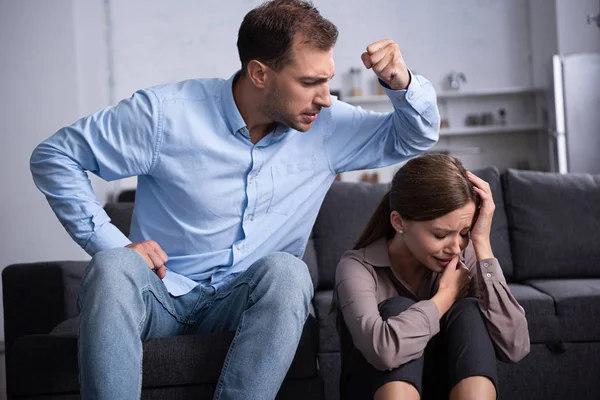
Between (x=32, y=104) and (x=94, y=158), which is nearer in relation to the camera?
(x=94, y=158)

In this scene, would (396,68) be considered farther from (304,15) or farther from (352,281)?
(352,281)

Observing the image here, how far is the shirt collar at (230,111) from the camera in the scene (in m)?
1.99

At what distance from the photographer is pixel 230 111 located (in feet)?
6.57

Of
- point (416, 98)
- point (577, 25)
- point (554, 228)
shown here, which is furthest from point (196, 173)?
point (577, 25)

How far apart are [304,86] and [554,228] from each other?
5.34 feet

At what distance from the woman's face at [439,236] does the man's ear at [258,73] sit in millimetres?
498

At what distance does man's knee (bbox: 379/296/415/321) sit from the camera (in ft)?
5.80

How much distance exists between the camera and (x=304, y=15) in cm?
193

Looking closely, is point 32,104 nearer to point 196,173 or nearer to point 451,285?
point 196,173

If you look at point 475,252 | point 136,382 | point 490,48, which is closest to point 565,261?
point 475,252

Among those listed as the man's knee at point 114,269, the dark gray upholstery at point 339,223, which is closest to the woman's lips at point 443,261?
the man's knee at point 114,269

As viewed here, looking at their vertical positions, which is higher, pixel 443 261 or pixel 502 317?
pixel 443 261

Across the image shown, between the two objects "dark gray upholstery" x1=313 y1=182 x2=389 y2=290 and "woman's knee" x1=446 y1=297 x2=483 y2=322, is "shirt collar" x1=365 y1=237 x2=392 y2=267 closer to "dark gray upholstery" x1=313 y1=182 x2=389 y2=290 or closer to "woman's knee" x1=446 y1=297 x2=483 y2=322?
"woman's knee" x1=446 y1=297 x2=483 y2=322

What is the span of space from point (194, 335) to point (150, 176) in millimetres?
435
